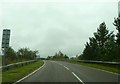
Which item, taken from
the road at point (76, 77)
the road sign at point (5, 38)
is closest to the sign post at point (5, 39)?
the road sign at point (5, 38)

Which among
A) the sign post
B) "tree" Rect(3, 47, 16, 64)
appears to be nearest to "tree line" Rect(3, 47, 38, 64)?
Answer: "tree" Rect(3, 47, 16, 64)

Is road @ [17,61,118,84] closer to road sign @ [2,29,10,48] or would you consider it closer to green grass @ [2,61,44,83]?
green grass @ [2,61,44,83]

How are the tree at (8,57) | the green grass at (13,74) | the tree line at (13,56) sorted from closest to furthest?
the green grass at (13,74)
the tree at (8,57)
the tree line at (13,56)

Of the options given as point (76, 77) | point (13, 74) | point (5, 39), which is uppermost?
point (5, 39)

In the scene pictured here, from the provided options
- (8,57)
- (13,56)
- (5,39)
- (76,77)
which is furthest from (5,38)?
(13,56)

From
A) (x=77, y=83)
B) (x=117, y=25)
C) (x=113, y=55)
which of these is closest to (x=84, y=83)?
(x=77, y=83)

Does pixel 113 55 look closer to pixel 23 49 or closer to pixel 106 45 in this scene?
pixel 106 45

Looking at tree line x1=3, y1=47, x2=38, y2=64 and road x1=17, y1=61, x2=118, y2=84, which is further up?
tree line x1=3, y1=47, x2=38, y2=64

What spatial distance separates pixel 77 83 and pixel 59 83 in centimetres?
106

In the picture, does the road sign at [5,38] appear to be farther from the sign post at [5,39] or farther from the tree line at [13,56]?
the tree line at [13,56]

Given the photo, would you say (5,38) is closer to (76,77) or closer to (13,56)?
(76,77)

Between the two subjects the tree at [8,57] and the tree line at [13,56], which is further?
the tree line at [13,56]

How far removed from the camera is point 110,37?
93.6m

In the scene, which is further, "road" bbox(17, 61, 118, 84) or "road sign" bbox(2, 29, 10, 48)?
"road sign" bbox(2, 29, 10, 48)
